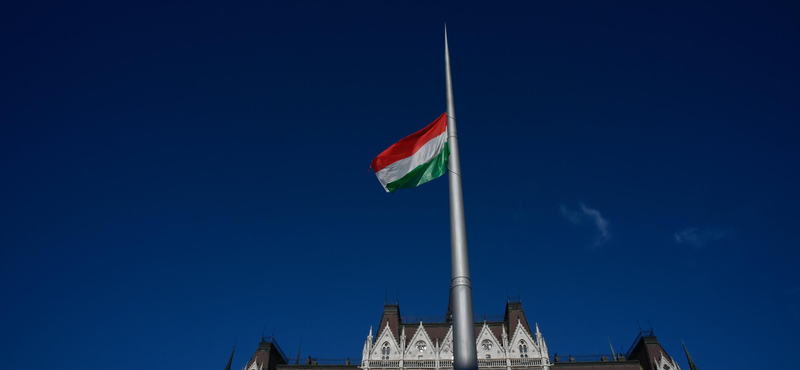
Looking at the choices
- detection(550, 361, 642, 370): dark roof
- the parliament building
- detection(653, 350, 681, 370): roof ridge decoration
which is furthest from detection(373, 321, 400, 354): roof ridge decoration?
detection(653, 350, 681, 370): roof ridge decoration

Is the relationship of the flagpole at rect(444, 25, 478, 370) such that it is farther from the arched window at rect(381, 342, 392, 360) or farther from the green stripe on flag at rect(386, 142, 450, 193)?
the arched window at rect(381, 342, 392, 360)

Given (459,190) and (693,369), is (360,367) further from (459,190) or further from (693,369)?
(459,190)

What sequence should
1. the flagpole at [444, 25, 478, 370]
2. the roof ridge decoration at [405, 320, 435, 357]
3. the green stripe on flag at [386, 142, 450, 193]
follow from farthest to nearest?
the roof ridge decoration at [405, 320, 435, 357], the green stripe on flag at [386, 142, 450, 193], the flagpole at [444, 25, 478, 370]

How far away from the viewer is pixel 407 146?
16297 millimetres

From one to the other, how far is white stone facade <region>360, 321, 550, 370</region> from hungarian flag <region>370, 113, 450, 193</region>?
45.8 metres

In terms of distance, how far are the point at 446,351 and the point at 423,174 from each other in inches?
1895

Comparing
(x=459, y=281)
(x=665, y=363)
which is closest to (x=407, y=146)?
(x=459, y=281)

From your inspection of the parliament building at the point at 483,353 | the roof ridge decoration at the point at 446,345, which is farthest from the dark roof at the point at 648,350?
the roof ridge decoration at the point at 446,345

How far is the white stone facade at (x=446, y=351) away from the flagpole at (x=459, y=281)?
47936mm

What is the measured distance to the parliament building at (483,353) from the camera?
5591cm

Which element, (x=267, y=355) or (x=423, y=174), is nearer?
(x=423, y=174)

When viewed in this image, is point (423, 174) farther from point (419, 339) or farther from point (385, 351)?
point (419, 339)

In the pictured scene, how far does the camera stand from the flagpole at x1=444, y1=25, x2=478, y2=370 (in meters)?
9.95

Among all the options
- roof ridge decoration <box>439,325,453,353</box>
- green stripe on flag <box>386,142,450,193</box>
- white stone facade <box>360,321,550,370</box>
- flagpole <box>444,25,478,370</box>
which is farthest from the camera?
roof ridge decoration <box>439,325,453,353</box>
